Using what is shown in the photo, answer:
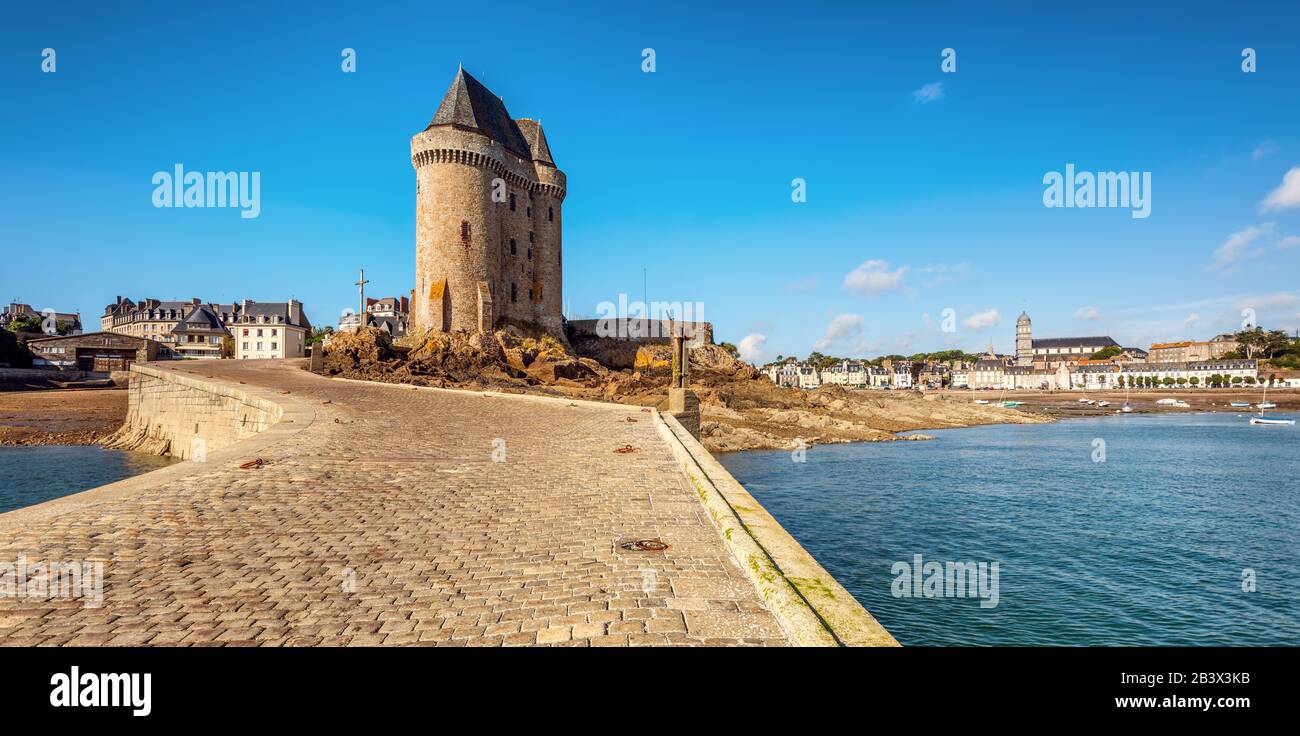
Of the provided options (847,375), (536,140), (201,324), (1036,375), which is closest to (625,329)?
(536,140)

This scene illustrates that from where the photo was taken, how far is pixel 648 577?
5.02 meters

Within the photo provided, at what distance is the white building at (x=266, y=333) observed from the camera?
7181 centimetres

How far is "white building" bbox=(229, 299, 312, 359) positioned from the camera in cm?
7181

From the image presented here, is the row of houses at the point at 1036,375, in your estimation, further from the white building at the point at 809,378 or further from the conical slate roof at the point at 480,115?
the conical slate roof at the point at 480,115

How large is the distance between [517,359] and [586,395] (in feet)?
33.4

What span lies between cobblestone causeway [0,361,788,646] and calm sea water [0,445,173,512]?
15.8 metres

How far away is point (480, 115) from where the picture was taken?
163ft

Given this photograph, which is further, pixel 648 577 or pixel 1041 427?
pixel 1041 427

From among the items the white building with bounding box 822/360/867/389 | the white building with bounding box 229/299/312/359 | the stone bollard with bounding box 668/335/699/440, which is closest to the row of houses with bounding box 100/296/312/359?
the white building with bounding box 229/299/312/359

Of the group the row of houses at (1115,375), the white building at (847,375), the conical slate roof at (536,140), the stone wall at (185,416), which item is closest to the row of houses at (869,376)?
the white building at (847,375)

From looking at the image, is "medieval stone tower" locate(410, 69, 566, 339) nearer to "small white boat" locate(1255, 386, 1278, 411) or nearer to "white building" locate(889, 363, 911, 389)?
"small white boat" locate(1255, 386, 1278, 411)

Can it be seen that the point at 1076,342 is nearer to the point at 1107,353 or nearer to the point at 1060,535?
the point at 1107,353

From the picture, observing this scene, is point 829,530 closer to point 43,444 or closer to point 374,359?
point 374,359
